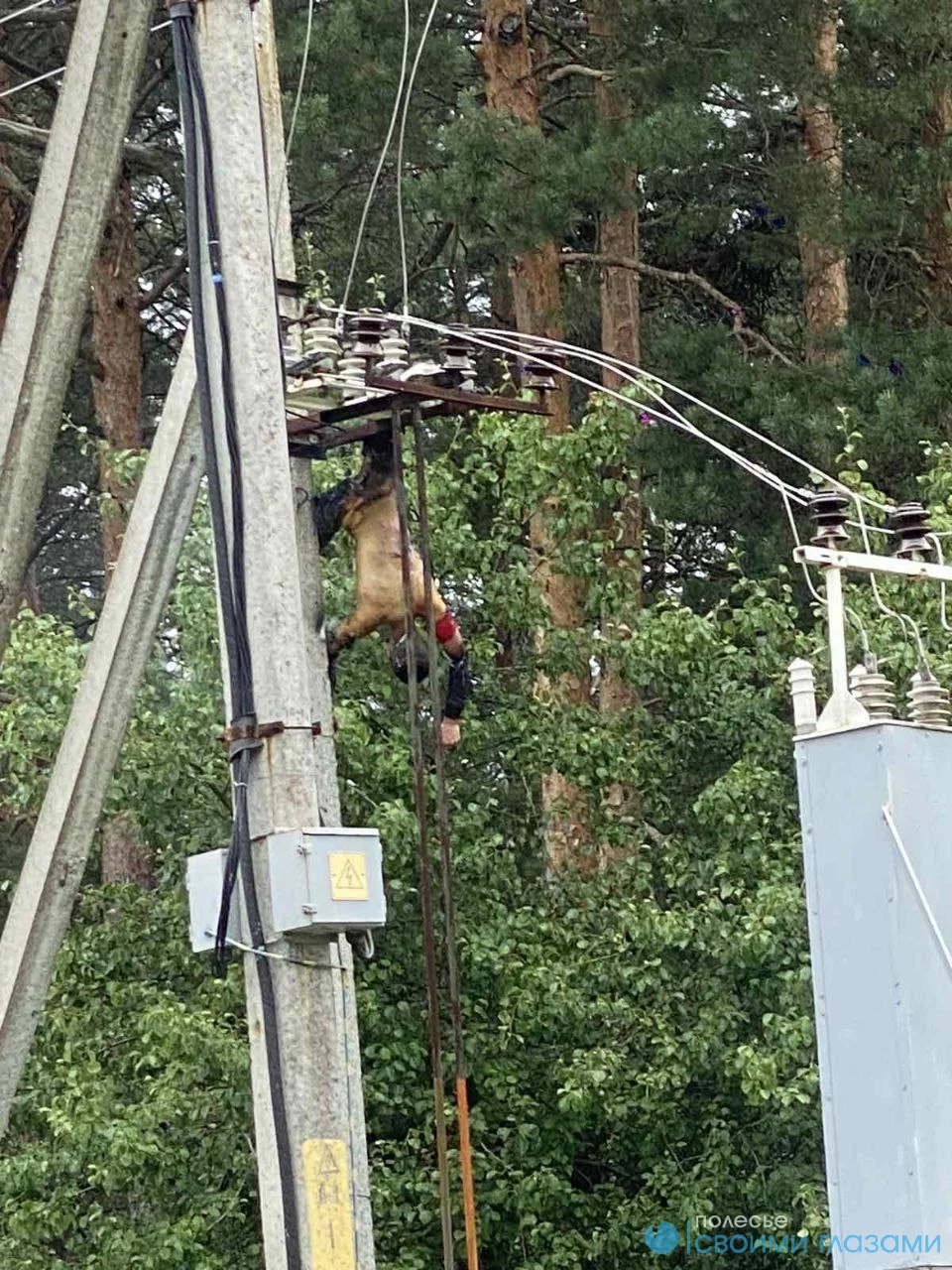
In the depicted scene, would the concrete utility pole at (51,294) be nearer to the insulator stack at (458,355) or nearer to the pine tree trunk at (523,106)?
the insulator stack at (458,355)

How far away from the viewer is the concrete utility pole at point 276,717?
5773mm

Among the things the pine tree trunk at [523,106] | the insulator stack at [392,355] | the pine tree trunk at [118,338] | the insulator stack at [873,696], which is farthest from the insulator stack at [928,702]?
the pine tree trunk at [118,338]

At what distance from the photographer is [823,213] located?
728 inches

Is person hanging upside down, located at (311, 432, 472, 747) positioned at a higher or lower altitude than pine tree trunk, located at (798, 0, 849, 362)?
lower

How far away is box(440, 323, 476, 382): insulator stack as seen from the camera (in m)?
7.16

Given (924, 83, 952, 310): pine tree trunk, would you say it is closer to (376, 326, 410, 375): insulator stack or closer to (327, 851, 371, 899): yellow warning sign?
(376, 326, 410, 375): insulator stack

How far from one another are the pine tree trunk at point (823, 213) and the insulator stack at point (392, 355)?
1177 centimetres

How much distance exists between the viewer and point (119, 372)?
22.2m

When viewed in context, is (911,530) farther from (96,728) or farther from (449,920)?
(96,728)

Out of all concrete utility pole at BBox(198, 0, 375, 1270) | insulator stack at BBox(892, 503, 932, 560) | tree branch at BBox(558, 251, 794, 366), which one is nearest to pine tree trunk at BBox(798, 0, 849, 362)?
tree branch at BBox(558, 251, 794, 366)

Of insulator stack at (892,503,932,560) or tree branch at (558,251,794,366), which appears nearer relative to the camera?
insulator stack at (892,503,932,560)

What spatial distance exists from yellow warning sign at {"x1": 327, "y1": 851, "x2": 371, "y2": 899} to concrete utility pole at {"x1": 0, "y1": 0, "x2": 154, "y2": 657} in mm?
1437

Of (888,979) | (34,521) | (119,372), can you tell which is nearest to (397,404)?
(34,521)

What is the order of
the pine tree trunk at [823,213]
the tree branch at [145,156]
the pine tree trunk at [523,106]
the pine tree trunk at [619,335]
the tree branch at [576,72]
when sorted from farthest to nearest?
the pine tree trunk at [523,106] < the tree branch at [145,156] < the tree branch at [576,72] < the pine tree trunk at [823,213] < the pine tree trunk at [619,335]
